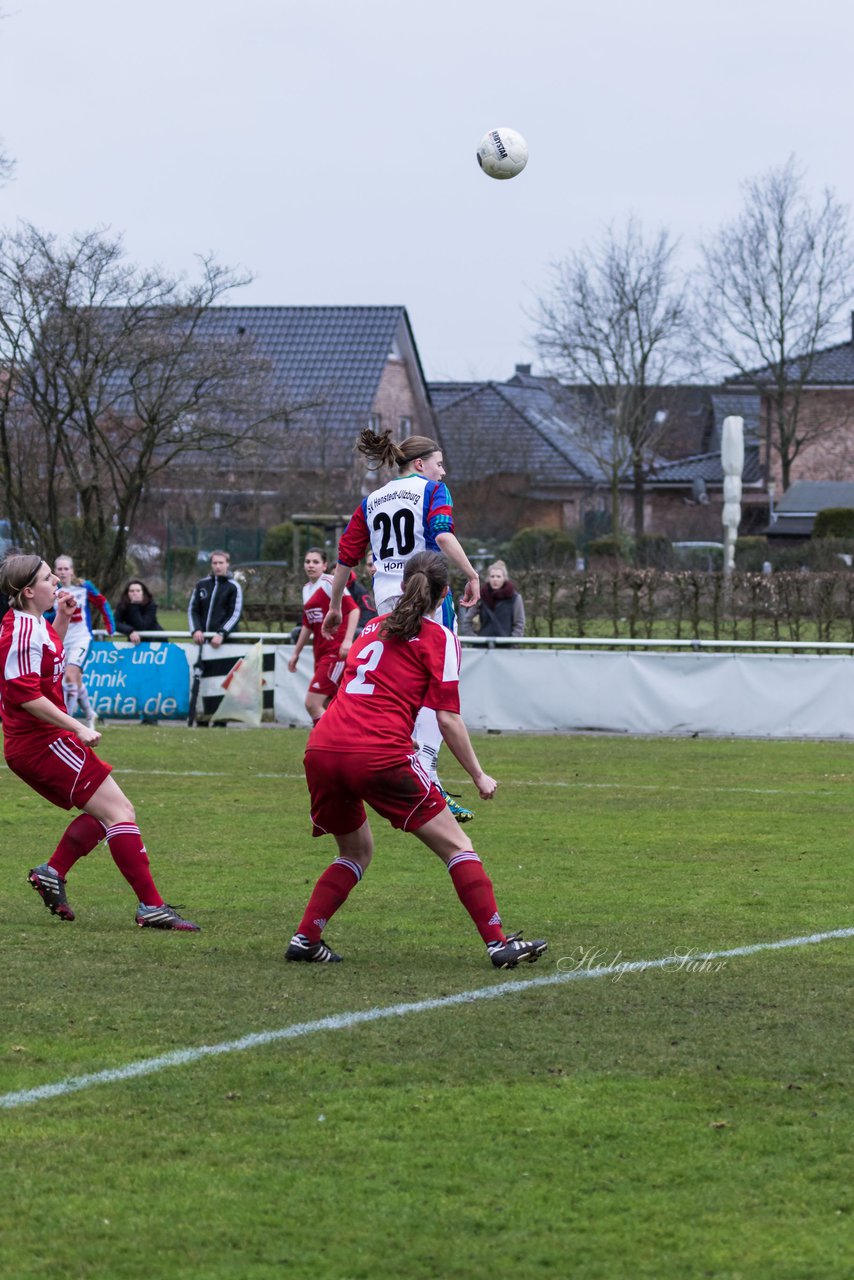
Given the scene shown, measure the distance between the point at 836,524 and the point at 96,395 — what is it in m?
19.9

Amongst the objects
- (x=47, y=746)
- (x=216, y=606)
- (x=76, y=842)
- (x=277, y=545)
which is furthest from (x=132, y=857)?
(x=277, y=545)

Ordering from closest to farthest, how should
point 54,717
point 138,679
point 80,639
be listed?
point 54,717 < point 80,639 < point 138,679

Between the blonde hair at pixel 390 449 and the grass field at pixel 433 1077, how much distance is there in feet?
7.47

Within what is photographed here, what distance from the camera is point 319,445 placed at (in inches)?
1965

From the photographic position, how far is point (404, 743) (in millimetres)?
6691

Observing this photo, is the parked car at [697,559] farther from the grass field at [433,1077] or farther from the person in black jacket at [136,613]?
the grass field at [433,1077]

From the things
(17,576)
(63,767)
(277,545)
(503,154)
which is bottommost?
(63,767)

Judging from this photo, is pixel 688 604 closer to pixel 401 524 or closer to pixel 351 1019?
pixel 401 524

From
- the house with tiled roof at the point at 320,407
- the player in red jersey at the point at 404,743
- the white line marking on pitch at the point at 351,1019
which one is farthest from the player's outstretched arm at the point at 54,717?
the house with tiled roof at the point at 320,407

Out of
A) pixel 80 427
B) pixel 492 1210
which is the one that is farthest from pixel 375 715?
pixel 80 427

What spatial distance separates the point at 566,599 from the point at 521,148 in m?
12.3

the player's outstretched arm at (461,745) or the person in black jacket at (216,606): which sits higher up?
the person in black jacket at (216,606)

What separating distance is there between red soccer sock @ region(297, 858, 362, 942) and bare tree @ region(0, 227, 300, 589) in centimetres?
2101

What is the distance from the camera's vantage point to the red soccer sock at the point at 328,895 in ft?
22.9
